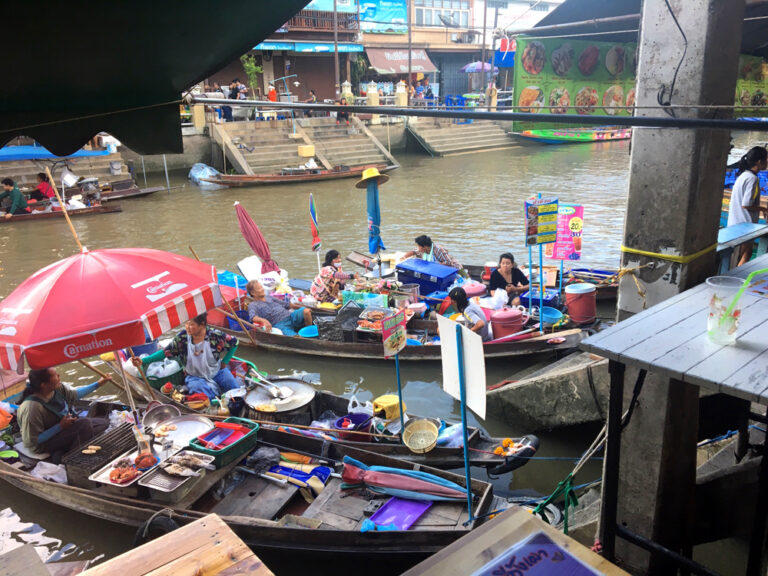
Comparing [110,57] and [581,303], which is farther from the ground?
[110,57]

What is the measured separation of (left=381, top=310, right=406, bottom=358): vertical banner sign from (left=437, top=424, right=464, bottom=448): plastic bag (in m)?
1.10

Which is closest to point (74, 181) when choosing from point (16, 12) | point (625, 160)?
point (16, 12)

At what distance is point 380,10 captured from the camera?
128 ft

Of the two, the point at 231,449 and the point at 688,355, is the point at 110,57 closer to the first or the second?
the point at 688,355

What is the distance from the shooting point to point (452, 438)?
6.24 meters

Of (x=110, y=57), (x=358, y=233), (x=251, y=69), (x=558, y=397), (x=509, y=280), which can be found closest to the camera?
(x=110, y=57)

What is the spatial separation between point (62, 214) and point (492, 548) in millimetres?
20454

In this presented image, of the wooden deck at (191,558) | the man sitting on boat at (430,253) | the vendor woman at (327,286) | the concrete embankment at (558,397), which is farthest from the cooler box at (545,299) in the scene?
the wooden deck at (191,558)

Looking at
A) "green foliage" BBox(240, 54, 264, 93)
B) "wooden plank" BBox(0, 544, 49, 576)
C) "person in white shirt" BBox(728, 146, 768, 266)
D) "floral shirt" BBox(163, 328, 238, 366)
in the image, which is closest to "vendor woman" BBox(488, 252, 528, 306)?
"person in white shirt" BBox(728, 146, 768, 266)

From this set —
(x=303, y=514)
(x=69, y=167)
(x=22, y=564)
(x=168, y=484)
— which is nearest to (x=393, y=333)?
(x=303, y=514)

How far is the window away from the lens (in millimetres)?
42812

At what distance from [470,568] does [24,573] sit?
4.87 ft

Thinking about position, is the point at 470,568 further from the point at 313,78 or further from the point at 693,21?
the point at 313,78

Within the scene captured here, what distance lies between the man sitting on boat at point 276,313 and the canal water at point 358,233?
536 millimetres
